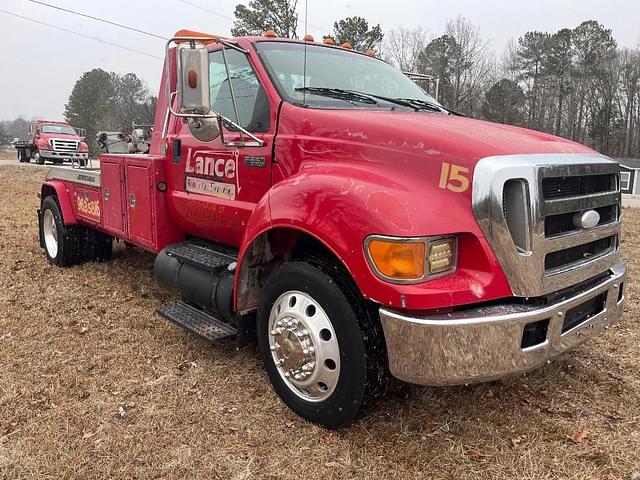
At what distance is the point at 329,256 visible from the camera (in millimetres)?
2965

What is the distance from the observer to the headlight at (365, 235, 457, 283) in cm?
236

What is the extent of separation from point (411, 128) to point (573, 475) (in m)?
1.87

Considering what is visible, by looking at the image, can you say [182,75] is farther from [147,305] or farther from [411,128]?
[147,305]

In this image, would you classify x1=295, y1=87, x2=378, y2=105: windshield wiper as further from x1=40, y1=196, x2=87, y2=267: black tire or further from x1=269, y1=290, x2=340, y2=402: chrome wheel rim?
x1=40, y1=196, x2=87, y2=267: black tire

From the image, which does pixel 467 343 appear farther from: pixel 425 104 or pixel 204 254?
pixel 204 254

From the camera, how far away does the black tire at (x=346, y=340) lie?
260 centimetres

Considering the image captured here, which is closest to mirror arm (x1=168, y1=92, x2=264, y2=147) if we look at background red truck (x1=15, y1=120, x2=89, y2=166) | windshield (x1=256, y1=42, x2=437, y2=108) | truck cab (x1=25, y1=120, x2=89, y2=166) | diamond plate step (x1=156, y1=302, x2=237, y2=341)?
windshield (x1=256, y1=42, x2=437, y2=108)

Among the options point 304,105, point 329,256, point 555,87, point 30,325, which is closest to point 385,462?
point 329,256

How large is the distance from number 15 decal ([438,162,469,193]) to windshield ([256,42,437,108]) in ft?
3.33

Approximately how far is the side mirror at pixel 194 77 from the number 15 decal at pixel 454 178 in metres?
1.42

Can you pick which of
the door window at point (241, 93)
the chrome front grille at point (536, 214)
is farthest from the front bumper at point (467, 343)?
the door window at point (241, 93)

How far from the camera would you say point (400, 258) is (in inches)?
93.7

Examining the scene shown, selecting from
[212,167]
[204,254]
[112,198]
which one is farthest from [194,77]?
[112,198]

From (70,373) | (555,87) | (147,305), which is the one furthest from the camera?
(555,87)
